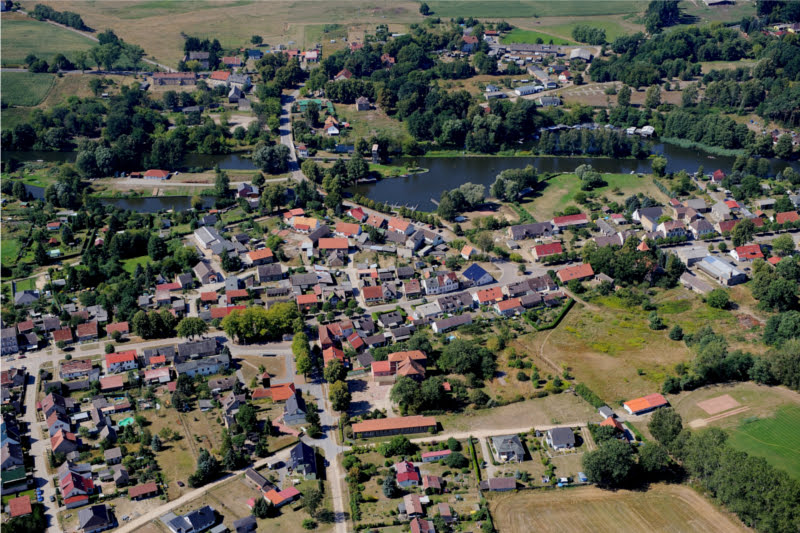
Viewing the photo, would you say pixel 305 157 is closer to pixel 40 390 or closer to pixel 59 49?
pixel 40 390

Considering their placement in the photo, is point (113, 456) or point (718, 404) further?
point (718, 404)

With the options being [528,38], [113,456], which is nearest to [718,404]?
[113,456]

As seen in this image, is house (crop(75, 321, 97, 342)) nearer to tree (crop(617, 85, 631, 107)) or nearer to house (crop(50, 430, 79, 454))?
house (crop(50, 430, 79, 454))

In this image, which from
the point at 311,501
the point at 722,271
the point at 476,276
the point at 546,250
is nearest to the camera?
the point at 311,501

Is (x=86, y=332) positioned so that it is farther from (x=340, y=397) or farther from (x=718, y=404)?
(x=718, y=404)

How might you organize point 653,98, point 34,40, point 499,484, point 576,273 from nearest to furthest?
point 499,484
point 576,273
point 653,98
point 34,40

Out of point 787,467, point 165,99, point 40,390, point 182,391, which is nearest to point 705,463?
point 787,467

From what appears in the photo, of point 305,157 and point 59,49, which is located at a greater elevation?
point 59,49
